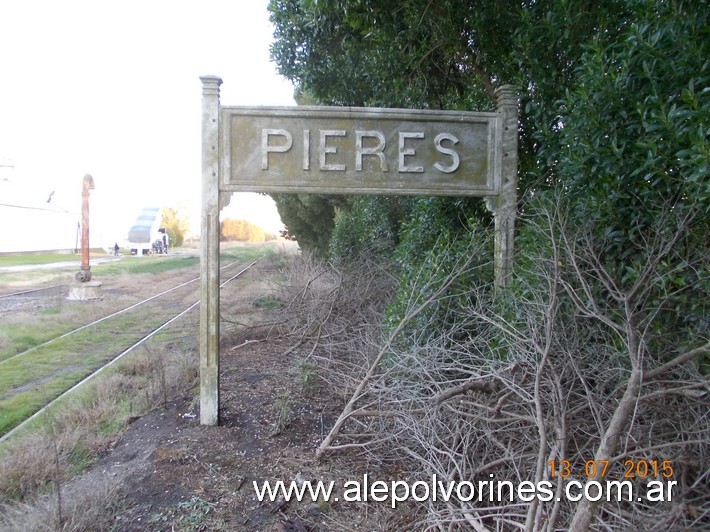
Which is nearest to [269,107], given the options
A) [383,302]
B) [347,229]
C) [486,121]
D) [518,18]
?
[486,121]

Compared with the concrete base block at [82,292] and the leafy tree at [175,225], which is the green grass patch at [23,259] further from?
the leafy tree at [175,225]

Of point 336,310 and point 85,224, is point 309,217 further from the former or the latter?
point 336,310

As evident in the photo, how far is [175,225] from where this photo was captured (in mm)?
68812

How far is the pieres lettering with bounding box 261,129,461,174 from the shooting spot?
15.7 ft

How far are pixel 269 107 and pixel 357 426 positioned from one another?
3.07 m

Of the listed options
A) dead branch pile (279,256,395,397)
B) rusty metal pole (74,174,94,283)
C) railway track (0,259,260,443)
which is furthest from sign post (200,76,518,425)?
rusty metal pole (74,174,94,283)

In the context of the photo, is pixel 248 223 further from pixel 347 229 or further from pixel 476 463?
pixel 476 463

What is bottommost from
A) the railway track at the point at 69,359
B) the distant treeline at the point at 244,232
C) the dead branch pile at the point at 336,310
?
the railway track at the point at 69,359

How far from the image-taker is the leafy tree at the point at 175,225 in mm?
66875

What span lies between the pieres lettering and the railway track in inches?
161

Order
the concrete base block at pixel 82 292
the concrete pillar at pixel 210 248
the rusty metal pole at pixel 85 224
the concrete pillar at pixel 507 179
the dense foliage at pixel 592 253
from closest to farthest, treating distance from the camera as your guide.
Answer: the dense foliage at pixel 592 253 < the concrete pillar at pixel 210 248 < the concrete pillar at pixel 507 179 < the rusty metal pole at pixel 85 224 < the concrete base block at pixel 82 292

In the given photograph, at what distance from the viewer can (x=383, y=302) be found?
7922mm

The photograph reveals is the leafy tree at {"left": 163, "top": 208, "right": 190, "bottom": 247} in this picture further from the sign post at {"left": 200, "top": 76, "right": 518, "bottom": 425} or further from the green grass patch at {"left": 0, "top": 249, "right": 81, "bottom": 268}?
the sign post at {"left": 200, "top": 76, "right": 518, "bottom": 425}

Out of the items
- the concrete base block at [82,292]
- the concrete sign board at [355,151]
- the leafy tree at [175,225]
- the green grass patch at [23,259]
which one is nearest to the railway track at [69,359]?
the concrete base block at [82,292]
